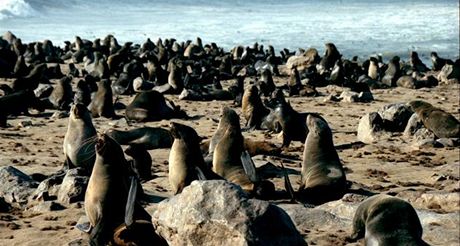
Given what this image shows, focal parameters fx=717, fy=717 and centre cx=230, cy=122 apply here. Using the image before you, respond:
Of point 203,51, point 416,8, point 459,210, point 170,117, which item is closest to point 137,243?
point 459,210

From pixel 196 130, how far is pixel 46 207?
543 cm

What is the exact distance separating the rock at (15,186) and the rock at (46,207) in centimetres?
28

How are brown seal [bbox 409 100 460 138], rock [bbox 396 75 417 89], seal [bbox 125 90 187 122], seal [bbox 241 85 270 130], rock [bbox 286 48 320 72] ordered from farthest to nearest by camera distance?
rock [bbox 286 48 320 72] → rock [bbox 396 75 417 89] → seal [bbox 125 90 187 122] → seal [bbox 241 85 270 130] → brown seal [bbox 409 100 460 138]

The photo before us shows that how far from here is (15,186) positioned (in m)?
6.96

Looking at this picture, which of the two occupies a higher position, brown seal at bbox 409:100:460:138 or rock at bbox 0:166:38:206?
rock at bbox 0:166:38:206

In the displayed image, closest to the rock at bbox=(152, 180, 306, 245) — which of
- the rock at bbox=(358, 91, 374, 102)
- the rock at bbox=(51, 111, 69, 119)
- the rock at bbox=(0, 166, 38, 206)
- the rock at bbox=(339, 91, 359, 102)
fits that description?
the rock at bbox=(0, 166, 38, 206)

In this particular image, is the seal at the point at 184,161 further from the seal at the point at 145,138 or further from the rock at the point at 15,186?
the seal at the point at 145,138

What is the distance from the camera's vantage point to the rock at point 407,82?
18708 millimetres

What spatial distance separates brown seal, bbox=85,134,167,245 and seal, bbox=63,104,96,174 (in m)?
1.92

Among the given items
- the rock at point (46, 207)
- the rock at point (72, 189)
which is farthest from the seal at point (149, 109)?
the rock at point (46, 207)

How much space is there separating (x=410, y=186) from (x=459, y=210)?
1.68 m

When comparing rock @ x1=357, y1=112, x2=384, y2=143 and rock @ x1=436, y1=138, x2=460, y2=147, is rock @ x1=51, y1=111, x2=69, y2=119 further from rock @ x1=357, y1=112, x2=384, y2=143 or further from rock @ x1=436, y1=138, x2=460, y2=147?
rock @ x1=436, y1=138, x2=460, y2=147

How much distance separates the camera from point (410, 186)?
25.6ft

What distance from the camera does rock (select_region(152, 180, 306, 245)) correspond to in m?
4.41
